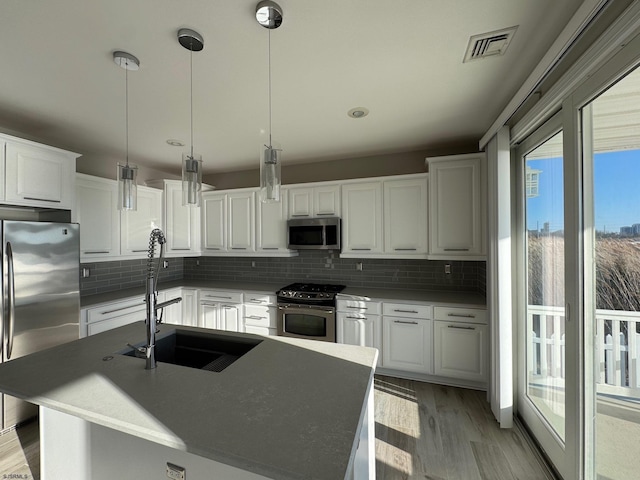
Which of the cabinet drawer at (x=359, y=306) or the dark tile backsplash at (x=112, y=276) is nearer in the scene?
the cabinet drawer at (x=359, y=306)

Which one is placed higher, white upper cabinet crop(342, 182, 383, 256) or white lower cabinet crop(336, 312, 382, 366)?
white upper cabinet crop(342, 182, 383, 256)

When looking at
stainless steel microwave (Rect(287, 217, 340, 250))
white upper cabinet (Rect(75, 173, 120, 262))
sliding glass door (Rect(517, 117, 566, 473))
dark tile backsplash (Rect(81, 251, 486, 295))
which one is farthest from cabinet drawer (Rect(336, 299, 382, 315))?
white upper cabinet (Rect(75, 173, 120, 262))

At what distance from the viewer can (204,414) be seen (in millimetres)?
971

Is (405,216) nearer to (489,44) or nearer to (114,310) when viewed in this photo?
(489,44)

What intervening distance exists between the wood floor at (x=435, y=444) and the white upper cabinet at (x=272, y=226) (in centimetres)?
218

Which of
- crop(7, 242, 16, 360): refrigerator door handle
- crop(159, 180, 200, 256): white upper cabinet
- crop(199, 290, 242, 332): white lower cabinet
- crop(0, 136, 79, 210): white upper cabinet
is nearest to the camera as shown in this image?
crop(7, 242, 16, 360): refrigerator door handle

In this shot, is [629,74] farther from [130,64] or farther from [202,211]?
[202,211]

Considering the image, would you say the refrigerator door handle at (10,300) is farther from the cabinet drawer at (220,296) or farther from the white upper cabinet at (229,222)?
the white upper cabinet at (229,222)

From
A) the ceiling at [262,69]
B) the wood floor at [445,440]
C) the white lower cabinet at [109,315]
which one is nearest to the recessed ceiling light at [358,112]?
the ceiling at [262,69]

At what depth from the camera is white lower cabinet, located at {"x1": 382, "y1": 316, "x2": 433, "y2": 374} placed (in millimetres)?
2926

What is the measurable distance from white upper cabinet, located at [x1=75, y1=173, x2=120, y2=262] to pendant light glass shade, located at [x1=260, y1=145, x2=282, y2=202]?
2.43 meters

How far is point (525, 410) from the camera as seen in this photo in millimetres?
2230

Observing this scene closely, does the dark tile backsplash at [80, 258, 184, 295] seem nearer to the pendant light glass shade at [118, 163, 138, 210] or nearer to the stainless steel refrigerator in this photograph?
the stainless steel refrigerator

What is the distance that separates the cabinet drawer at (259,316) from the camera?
11.5 feet
